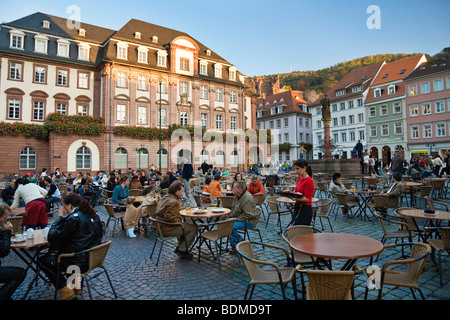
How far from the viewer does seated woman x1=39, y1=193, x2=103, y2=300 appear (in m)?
3.91

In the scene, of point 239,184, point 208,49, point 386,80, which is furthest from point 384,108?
point 239,184

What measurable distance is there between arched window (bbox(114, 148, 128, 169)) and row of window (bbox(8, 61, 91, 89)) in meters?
7.76

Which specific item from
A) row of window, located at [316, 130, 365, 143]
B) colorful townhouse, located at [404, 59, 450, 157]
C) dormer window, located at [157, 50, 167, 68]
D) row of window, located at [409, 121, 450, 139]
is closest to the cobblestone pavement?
dormer window, located at [157, 50, 167, 68]

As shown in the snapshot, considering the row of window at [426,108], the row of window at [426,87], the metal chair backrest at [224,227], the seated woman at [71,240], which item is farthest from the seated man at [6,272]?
the row of window at [426,87]

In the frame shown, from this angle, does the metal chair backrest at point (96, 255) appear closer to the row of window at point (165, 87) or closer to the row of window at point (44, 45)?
the row of window at point (165, 87)

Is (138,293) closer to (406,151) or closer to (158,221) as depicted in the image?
(158,221)

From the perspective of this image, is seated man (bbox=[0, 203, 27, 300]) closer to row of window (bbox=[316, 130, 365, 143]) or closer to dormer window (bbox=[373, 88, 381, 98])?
row of window (bbox=[316, 130, 365, 143])

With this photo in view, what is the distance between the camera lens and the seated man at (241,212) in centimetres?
609

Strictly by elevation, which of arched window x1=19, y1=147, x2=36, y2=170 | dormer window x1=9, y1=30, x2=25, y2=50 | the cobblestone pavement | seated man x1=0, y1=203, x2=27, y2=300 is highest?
dormer window x1=9, y1=30, x2=25, y2=50

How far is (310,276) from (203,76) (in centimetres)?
3524

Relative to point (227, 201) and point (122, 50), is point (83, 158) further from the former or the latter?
point (227, 201)

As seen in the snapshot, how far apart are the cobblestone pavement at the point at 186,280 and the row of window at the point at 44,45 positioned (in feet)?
94.0

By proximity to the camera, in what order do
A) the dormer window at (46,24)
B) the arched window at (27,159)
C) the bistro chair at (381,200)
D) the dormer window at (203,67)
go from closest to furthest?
the bistro chair at (381,200) → the arched window at (27,159) → the dormer window at (46,24) → the dormer window at (203,67)

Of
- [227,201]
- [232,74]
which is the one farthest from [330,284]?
[232,74]
